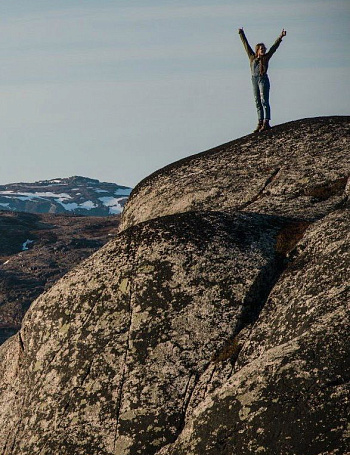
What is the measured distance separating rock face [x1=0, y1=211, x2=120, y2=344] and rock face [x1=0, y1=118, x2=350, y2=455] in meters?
86.1

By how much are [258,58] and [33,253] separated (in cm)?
12404

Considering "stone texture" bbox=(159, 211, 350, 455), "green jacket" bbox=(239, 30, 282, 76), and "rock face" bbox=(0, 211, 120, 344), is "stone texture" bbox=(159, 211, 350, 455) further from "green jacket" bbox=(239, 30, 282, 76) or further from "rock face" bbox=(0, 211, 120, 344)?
"rock face" bbox=(0, 211, 120, 344)

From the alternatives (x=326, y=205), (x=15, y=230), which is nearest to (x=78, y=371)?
(x=326, y=205)

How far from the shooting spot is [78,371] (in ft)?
54.4

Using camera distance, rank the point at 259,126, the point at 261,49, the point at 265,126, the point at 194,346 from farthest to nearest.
Result: 1. the point at 259,126
2. the point at 265,126
3. the point at 261,49
4. the point at 194,346

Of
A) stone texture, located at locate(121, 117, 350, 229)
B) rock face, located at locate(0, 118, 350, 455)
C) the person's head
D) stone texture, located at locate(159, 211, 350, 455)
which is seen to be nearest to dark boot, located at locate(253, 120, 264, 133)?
stone texture, located at locate(121, 117, 350, 229)

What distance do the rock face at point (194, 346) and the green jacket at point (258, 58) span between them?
32.1 feet

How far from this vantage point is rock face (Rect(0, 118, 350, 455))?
43.8 feet

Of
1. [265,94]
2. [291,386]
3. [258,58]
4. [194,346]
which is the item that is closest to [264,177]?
[265,94]

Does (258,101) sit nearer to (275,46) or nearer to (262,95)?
(262,95)

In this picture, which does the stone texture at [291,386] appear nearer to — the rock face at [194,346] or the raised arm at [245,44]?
the rock face at [194,346]

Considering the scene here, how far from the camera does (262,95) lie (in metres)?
29.5

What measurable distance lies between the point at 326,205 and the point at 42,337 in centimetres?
870

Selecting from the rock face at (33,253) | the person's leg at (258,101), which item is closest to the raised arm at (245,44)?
the person's leg at (258,101)
